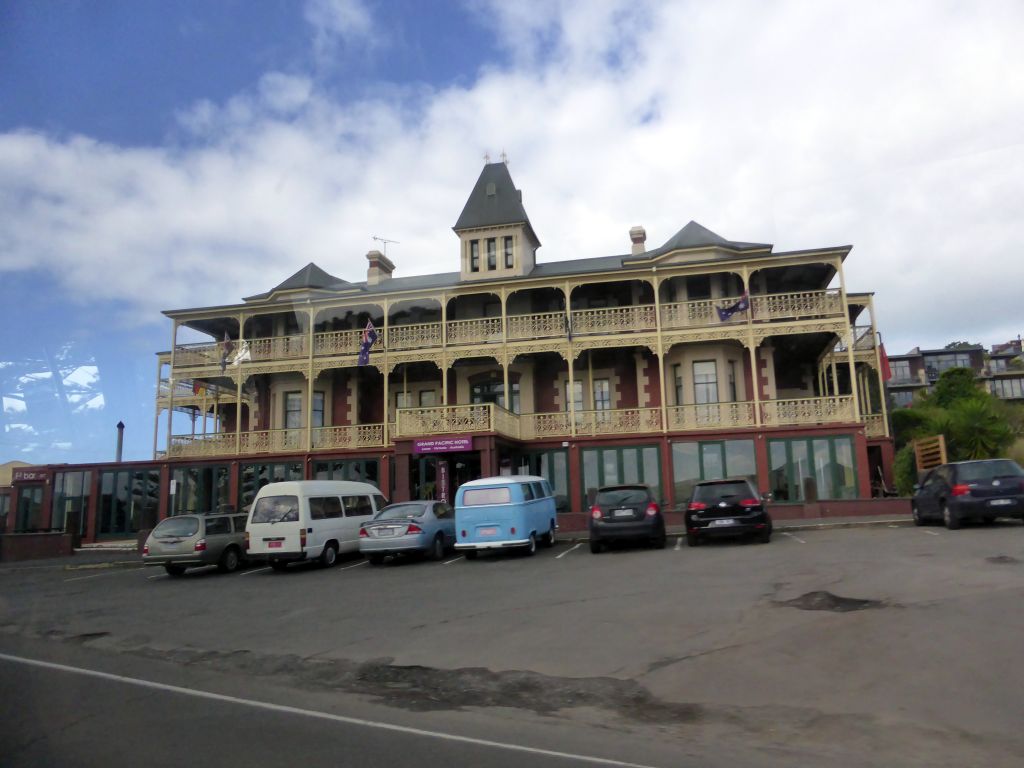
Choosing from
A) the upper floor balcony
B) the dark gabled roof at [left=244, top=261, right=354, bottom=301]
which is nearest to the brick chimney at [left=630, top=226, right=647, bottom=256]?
the upper floor balcony

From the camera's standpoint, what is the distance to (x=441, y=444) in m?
24.1

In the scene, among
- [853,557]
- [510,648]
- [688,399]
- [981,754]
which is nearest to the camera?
[981,754]

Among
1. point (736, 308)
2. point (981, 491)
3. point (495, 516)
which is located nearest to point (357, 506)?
point (495, 516)

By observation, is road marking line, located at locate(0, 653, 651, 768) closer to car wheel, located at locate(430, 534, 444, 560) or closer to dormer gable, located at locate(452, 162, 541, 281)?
car wheel, located at locate(430, 534, 444, 560)

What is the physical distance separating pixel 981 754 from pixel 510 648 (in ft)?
15.2

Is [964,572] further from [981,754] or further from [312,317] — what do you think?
[312,317]

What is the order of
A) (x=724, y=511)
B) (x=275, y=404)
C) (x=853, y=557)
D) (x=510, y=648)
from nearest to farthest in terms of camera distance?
(x=510, y=648)
(x=853, y=557)
(x=724, y=511)
(x=275, y=404)

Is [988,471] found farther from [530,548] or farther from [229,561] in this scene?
[229,561]

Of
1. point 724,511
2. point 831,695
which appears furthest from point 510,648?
point 724,511

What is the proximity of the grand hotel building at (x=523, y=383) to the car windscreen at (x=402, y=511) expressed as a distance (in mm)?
6149

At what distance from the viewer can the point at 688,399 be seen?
2734 centimetres

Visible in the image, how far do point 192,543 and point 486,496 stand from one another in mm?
6764

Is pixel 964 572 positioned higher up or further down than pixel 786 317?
further down

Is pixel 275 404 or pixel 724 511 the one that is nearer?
pixel 724 511
